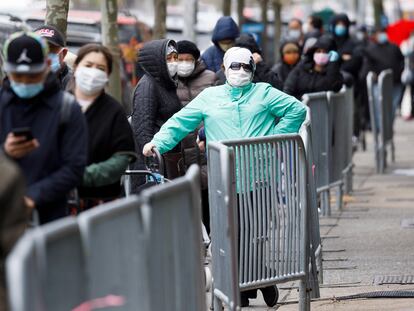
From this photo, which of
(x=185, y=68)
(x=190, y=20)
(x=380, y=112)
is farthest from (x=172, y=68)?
(x=190, y=20)

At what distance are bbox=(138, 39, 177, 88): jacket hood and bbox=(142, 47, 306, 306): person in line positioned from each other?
80cm

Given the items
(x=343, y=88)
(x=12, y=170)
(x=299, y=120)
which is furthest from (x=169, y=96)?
(x=343, y=88)

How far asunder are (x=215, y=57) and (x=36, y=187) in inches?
313

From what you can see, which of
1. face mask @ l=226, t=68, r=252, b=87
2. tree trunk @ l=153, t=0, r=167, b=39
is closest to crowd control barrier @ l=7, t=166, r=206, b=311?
face mask @ l=226, t=68, r=252, b=87

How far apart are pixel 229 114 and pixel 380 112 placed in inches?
385

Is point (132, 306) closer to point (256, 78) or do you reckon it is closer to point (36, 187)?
point (36, 187)

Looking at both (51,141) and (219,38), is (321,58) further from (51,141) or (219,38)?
(51,141)

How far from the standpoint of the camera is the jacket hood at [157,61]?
414 inches

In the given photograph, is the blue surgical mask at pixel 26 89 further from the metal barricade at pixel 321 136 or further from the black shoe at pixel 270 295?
the metal barricade at pixel 321 136

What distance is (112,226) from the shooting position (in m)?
5.39

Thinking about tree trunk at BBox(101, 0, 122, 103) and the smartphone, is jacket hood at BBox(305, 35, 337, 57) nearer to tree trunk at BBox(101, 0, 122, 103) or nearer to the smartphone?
tree trunk at BBox(101, 0, 122, 103)

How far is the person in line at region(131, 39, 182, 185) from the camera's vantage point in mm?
10523

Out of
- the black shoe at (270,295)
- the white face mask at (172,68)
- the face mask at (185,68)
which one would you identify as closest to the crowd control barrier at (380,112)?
the face mask at (185,68)

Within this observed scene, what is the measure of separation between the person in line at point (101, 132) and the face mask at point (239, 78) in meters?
2.22
